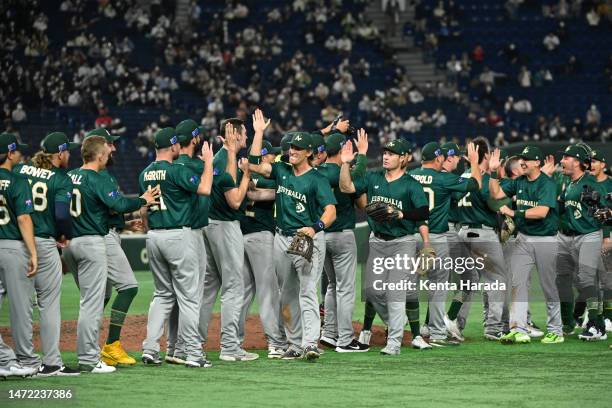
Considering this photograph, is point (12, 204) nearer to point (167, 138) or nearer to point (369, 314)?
point (167, 138)

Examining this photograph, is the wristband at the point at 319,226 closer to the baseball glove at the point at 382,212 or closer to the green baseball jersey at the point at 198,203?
the baseball glove at the point at 382,212

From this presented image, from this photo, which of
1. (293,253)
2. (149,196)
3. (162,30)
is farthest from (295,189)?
(162,30)

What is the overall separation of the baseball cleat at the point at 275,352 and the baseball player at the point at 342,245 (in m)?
0.74

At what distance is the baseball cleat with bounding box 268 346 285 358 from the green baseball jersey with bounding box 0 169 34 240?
2.91 meters

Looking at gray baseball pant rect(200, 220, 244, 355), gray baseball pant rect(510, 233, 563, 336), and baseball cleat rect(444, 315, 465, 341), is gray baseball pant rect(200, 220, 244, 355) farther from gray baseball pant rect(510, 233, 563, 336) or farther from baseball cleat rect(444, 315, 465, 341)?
gray baseball pant rect(510, 233, 563, 336)

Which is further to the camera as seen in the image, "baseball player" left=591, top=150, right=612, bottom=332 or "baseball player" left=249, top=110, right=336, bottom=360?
"baseball player" left=591, top=150, right=612, bottom=332

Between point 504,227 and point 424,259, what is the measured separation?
167 cm

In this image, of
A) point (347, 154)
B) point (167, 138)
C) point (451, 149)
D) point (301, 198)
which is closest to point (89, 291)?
point (167, 138)

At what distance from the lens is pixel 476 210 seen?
12156 mm

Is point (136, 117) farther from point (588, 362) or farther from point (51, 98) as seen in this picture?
point (588, 362)

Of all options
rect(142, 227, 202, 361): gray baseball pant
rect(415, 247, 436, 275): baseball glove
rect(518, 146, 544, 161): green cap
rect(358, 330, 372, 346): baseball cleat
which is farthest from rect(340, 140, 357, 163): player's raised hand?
rect(518, 146, 544, 161): green cap

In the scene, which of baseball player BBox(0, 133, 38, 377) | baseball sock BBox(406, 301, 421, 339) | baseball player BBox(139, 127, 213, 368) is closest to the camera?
baseball player BBox(0, 133, 38, 377)

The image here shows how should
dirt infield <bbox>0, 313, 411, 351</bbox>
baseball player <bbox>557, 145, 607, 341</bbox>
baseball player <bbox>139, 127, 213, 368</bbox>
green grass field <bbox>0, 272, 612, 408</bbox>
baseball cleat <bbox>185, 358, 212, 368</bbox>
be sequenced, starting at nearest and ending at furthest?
green grass field <bbox>0, 272, 612, 408</bbox> → baseball player <bbox>139, 127, 213, 368</bbox> → baseball cleat <bbox>185, 358, 212, 368</bbox> → dirt infield <bbox>0, 313, 411, 351</bbox> → baseball player <bbox>557, 145, 607, 341</bbox>

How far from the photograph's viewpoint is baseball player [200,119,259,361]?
10.3 m
